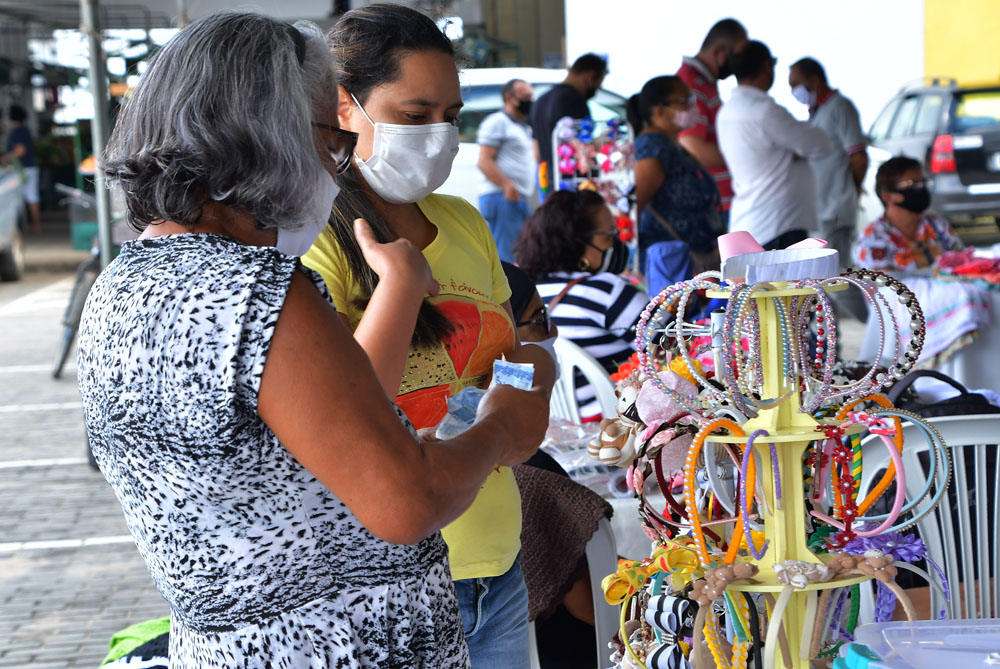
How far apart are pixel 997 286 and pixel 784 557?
3488 mm

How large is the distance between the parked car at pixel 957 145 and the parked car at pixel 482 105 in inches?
137

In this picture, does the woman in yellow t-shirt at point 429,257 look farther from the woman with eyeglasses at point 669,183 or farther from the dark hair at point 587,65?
the dark hair at point 587,65

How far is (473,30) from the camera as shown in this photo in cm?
1619

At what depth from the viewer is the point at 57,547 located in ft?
14.7

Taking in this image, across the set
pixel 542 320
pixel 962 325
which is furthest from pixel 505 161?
pixel 542 320

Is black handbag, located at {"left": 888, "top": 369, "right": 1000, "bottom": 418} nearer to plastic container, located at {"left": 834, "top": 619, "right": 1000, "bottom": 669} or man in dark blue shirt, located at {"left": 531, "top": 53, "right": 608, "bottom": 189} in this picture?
plastic container, located at {"left": 834, "top": 619, "right": 1000, "bottom": 669}

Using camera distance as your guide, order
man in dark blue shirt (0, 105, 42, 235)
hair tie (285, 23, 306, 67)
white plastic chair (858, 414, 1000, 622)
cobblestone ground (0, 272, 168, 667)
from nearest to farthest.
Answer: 1. hair tie (285, 23, 306, 67)
2. white plastic chair (858, 414, 1000, 622)
3. cobblestone ground (0, 272, 168, 667)
4. man in dark blue shirt (0, 105, 42, 235)

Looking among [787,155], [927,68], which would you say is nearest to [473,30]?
[927,68]

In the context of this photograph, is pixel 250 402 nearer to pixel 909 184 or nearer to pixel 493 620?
pixel 493 620

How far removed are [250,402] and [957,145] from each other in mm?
10607

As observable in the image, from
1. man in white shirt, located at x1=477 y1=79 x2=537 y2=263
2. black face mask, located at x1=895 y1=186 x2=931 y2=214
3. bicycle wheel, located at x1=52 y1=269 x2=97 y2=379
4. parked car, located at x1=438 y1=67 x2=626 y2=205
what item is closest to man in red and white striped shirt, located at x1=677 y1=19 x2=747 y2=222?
black face mask, located at x1=895 y1=186 x2=931 y2=214

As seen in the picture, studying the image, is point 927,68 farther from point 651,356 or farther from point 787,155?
point 651,356

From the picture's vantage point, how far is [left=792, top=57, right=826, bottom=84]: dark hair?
23.4 ft

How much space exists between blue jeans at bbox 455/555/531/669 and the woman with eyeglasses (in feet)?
11.4
